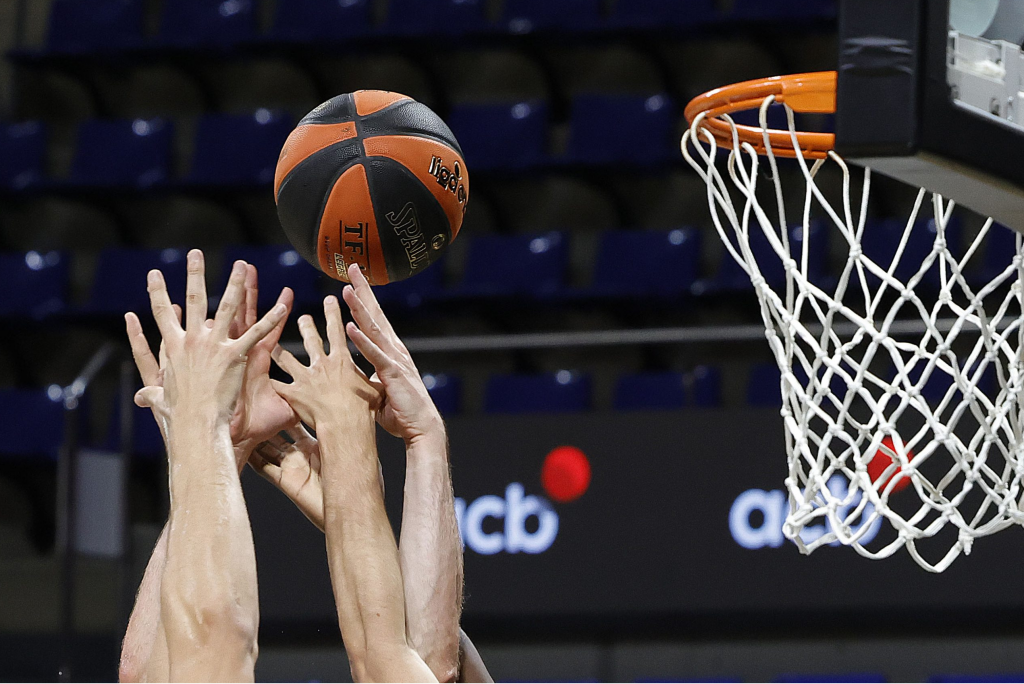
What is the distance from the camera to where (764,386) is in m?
5.51

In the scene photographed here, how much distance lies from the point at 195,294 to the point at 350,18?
5.38 metres

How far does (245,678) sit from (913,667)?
3030 mm

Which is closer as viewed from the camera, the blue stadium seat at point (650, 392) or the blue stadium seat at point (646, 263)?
the blue stadium seat at point (650, 392)

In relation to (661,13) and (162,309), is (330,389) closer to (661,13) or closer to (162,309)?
(162,309)

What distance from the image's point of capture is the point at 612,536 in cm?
448

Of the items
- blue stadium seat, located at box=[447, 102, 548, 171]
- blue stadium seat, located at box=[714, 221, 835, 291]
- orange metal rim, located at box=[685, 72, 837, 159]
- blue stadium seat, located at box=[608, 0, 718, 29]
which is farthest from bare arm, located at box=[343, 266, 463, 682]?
blue stadium seat, located at box=[608, 0, 718, 29]

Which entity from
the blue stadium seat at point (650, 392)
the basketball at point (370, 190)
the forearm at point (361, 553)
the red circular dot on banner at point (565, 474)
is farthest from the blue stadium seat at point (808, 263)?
the forearm at point (361, 553)

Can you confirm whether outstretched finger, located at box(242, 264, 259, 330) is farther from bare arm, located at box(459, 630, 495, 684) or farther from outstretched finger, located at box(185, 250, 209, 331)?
bare arm, located at box(459, 630, 495, 684)

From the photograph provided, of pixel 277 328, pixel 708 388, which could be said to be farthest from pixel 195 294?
pixel 708 388

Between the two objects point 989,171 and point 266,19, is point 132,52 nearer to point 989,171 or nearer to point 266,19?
point 266,19

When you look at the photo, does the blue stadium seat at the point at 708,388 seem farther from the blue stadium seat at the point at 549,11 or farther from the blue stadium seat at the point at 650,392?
the blue stadium seat at the point at 549,11

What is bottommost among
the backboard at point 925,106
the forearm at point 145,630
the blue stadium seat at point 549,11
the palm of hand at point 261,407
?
the forearm at point 145,630

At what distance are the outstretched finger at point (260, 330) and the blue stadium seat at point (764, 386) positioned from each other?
3529 millimetres

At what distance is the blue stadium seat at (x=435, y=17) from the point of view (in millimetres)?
6957
